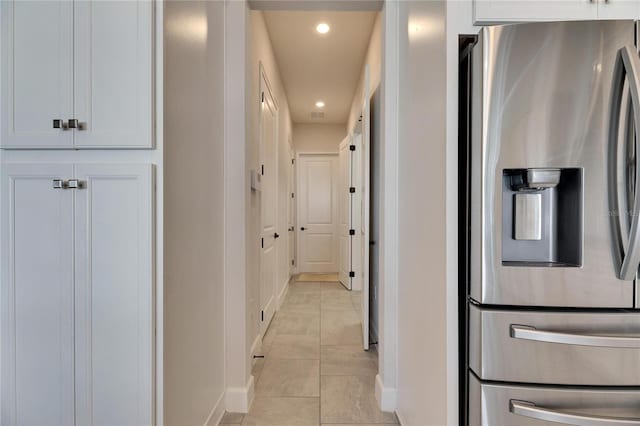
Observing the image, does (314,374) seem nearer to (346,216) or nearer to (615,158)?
(615,158)

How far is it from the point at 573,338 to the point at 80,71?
6.03 ft

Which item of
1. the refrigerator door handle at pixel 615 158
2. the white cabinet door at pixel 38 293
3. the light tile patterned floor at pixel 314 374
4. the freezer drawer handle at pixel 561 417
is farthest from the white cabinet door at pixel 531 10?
the light tile patterned floor at pixel 314 374

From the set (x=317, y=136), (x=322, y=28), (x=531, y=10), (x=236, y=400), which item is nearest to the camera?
(x=531, y=10)

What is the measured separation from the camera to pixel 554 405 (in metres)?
1.04

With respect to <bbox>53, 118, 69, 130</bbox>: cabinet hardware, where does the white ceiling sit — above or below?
above

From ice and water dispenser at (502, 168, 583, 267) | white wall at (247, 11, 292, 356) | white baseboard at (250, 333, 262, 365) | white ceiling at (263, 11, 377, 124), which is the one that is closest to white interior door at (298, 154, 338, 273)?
white ceiling at (263, 11, 377, 124)

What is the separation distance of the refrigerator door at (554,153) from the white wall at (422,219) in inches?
6.3

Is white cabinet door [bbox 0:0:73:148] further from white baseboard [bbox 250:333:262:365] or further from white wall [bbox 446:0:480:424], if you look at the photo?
white baseboard [bbox 250:333:262:365]

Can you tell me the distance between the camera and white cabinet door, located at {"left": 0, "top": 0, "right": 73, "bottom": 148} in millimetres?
1166

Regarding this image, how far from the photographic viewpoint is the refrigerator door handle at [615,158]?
949 mm

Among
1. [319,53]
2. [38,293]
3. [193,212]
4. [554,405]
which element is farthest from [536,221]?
[319,53]

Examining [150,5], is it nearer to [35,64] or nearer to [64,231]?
[35,64]

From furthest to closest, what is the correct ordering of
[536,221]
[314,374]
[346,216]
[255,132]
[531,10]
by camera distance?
[346,216]
[255,132]
[314,374]
[531,10]
[536,221]

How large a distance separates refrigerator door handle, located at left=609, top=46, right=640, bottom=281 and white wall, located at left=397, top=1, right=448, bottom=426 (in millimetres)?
461
